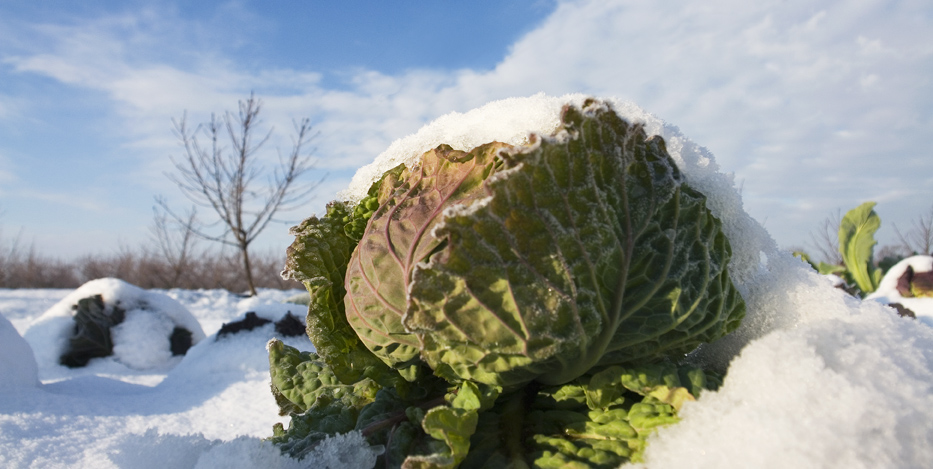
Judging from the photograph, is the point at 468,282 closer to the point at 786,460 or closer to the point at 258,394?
the point at 786,460

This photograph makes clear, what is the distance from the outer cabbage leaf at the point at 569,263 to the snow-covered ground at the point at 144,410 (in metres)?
0.57

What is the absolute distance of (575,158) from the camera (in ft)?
4.10

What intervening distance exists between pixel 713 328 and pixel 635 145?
1.88ft

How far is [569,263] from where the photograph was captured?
49.6 inches

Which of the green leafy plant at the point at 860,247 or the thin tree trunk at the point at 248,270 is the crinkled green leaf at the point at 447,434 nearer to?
the green leafy plant at the point at 860,247

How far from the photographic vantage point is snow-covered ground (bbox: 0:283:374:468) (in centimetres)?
164

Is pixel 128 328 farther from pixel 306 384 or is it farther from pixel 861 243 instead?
pixel 861 243

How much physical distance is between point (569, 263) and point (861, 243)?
7.82 m

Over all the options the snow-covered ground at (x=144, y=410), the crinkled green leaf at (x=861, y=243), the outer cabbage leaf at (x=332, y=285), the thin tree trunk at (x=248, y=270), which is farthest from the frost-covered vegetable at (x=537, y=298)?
the thin tree trunk at (x=248, y=270)

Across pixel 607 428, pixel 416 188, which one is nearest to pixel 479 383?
pixel 607 428

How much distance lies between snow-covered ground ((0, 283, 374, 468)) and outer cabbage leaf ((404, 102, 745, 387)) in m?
0.57

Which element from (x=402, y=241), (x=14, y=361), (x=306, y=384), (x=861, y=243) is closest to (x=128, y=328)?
(x=14, y=361)

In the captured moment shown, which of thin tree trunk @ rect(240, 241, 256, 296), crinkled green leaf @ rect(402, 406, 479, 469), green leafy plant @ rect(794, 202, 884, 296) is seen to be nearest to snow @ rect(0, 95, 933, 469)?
crinkled green leaf @ rect(402, 406, 479, 469)

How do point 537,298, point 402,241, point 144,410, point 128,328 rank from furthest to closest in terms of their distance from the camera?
point 128,328, point 144,410, point 402,241, point 537,298
